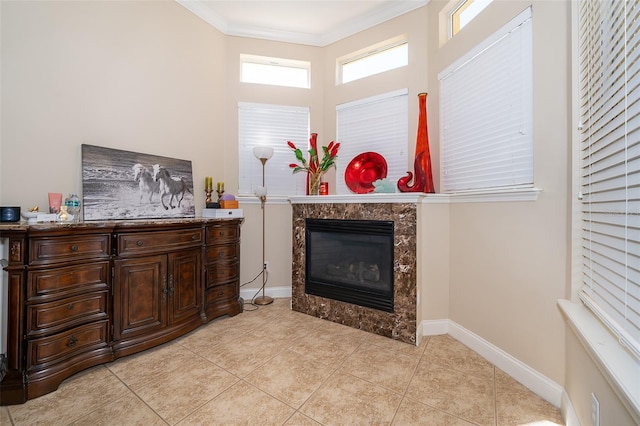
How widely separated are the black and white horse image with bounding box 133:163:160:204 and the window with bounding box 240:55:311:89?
5.39ft

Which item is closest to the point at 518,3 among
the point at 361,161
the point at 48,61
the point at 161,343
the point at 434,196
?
the point at 434,196

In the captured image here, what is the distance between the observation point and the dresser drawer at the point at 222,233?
2.63 m

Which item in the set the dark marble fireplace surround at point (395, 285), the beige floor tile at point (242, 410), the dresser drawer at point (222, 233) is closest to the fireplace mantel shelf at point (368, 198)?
the dark marble fireplace surround at point (395, 285)

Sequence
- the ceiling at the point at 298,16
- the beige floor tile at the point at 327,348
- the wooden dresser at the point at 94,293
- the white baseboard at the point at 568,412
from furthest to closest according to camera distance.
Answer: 1. the ceiling at the point at 298,16
2. the beige floor tile at the point at 327,348
3. the wooden dresser at the point at 94,293
4. the white baseboard at the point at 568,412

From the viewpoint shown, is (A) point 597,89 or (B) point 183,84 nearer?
(A) point 597,89

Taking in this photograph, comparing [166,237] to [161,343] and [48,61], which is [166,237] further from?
[48,61]

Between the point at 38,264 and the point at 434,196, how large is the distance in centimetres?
282

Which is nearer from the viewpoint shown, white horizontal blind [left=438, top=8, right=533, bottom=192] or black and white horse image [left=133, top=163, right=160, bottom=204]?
white horizontal blind [left=438, top=8, right=533, bottom=192]

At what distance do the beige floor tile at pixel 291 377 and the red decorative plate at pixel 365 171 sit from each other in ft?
5.66

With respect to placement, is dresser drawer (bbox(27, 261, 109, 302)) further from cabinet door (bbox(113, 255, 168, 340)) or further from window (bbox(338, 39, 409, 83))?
window (bbox(338, 39, 409, 83))

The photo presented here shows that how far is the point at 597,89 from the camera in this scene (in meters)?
1.26

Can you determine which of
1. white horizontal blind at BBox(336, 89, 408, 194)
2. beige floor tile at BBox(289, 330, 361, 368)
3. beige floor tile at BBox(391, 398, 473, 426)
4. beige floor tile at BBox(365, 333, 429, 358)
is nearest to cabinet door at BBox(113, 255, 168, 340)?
beige floor tile at BBox(289, 330, 361, 368)

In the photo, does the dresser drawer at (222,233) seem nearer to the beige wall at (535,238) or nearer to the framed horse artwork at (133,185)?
the framed horse artwork at (133,185)

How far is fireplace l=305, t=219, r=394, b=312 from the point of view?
2488mm
